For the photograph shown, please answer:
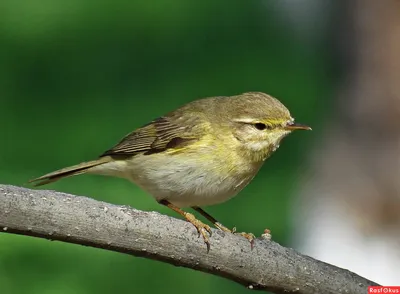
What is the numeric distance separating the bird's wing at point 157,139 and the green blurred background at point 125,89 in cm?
188

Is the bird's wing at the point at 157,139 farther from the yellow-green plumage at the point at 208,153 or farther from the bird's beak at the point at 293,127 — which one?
the bird's beak at the point at 293,127

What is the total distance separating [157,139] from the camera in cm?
514

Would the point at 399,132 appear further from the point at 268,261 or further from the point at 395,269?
the point at 268,261

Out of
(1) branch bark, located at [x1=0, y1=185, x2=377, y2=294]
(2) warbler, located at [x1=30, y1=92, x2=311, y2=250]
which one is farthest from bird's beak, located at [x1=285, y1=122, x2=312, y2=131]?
(1) branch bark, located at [x1=0, y1=185, x2=377, y2=294]

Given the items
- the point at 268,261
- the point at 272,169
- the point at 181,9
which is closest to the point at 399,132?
the point at 272,169

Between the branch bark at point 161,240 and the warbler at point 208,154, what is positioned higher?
the warbler at point 208,154

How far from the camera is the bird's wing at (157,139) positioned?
4961 mm

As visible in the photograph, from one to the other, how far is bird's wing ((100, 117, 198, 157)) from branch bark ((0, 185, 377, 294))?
44.7 inches

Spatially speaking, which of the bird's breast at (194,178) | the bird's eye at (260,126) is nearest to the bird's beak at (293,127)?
the bird's eye at (260,126)

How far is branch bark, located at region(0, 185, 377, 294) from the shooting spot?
3.41m

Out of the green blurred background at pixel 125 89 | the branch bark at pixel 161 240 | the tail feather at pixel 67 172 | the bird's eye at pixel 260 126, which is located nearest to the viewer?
the branch bark at pixel 161 240

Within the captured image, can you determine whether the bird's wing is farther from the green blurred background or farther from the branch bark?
the green blurred background

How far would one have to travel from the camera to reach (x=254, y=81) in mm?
9781

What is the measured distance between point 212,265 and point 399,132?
5.51 m
